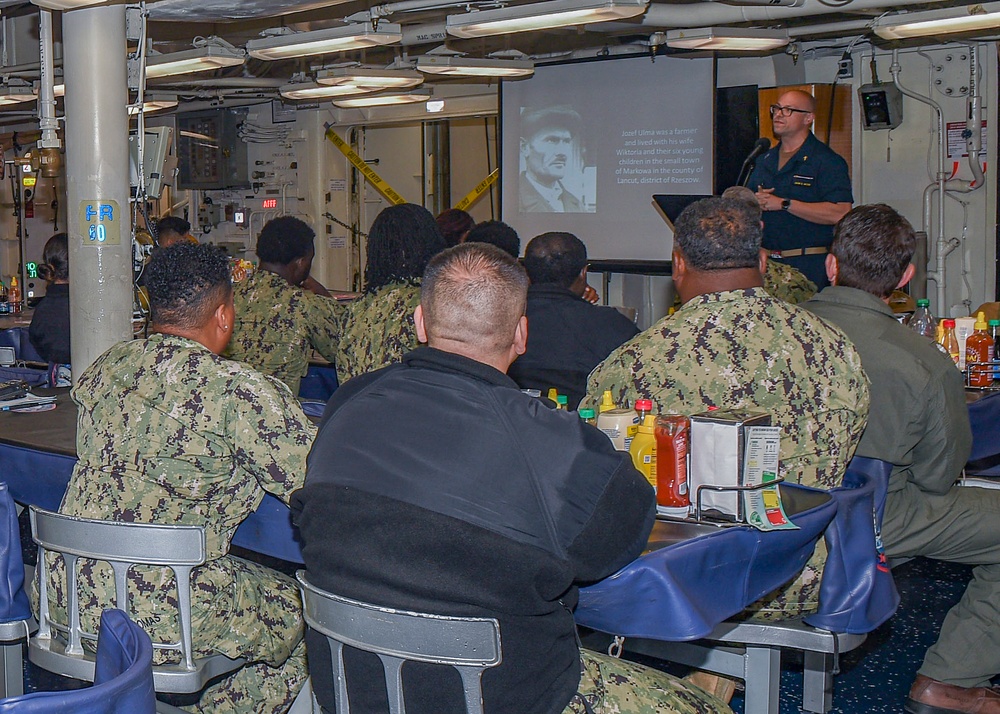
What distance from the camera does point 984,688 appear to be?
3264 millimetres

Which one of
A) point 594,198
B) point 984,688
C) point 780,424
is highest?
point 594,198

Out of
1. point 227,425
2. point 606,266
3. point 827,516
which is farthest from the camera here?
point 606,266

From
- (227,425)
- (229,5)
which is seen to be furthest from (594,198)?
(227,425)

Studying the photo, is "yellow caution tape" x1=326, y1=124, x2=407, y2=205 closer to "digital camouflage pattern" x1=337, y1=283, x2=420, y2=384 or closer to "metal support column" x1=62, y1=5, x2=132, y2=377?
"metal support column" x1=62, y1=5, x2=132, y2=377

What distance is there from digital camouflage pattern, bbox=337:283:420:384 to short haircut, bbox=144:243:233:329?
5.14 ft

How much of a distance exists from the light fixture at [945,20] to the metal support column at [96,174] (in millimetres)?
3882

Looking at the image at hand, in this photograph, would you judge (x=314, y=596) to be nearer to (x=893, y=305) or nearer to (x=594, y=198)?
(x=893, y=305)

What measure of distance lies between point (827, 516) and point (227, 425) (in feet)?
4.29

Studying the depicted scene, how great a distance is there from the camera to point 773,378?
2.51 metres

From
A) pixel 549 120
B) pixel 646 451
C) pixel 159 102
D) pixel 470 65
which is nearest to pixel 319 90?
pixel 470 65

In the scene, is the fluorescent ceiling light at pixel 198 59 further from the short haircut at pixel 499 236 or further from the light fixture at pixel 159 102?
the short haircut at pixel 499 236

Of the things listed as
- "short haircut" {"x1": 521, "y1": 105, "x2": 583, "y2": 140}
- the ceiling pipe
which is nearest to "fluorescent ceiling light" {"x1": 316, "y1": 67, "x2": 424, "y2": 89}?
the ceiling pipe

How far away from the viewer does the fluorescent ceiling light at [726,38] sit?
6.29 m

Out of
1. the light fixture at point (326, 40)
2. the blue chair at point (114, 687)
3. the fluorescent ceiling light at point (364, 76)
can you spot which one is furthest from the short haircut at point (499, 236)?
the blue chair at point (114, 687)
